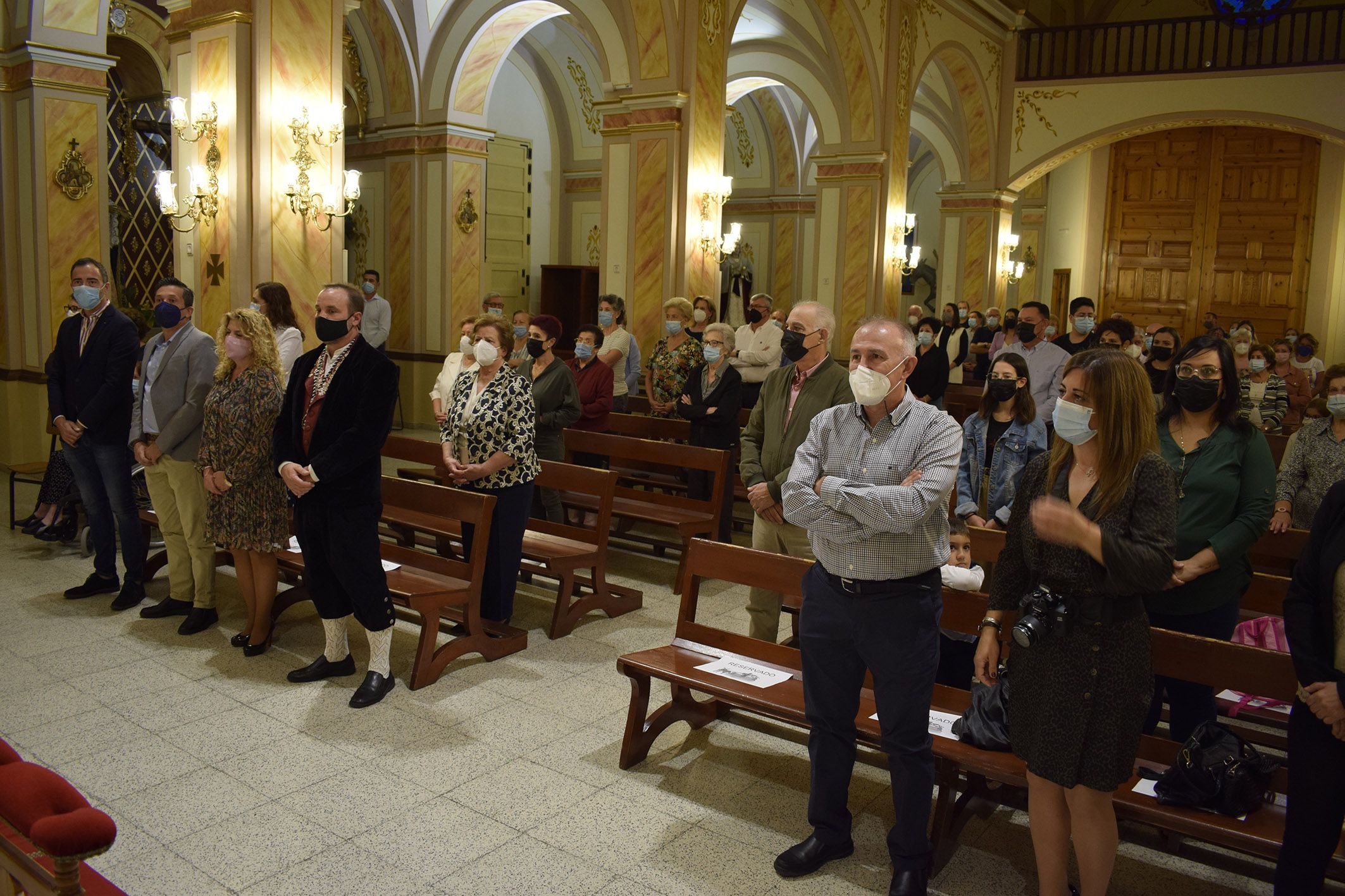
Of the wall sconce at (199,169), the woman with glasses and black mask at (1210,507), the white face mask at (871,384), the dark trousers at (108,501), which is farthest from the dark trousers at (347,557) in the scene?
the wall sconce at (199,169)

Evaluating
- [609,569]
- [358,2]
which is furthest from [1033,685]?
[358,2]

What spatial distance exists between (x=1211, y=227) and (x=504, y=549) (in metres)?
18.4

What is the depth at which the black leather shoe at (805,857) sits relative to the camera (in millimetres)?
3270

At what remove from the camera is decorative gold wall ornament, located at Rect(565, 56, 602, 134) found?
669 inches

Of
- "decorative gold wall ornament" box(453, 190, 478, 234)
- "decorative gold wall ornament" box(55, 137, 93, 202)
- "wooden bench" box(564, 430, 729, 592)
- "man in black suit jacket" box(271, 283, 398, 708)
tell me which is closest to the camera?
"man in black suit jacket" box(271, 283, 398, 708)

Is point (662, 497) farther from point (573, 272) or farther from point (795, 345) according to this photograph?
point (573, 272)

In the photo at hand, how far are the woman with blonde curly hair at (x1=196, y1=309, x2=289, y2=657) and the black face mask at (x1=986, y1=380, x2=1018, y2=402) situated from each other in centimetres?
347

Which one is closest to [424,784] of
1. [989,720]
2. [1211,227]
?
[989,720]

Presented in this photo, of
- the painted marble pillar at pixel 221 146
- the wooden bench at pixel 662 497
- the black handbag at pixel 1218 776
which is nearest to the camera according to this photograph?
the black handbag at pixel 1218 776

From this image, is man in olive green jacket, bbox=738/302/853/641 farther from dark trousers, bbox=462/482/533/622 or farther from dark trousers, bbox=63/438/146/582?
dark trousers, bbox=63/438/146/582

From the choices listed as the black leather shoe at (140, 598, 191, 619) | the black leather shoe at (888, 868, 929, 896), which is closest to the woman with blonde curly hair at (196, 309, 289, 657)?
the black leather shoe at (140, 598, 191, 619)

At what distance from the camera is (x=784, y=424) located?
4480 millimetres

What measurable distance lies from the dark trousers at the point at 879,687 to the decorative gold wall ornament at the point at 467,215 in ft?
35.5

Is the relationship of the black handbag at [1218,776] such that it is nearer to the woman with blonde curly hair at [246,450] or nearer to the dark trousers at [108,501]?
the woman with blonde curly hair at [246,450]
